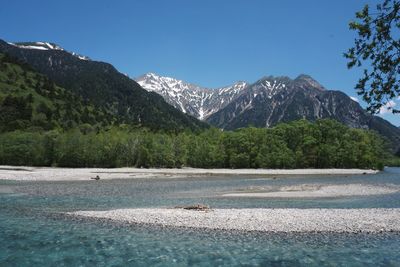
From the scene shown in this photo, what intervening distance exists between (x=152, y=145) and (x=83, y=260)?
4510 inches

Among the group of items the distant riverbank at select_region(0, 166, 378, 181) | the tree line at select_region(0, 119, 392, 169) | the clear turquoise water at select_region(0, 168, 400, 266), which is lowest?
the clear turquoise water at select_region(0, 168, 400, 266)

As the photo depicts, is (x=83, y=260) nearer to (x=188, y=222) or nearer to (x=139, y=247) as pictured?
(x=139, y=247)

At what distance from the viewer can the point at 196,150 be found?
13825 centimetres

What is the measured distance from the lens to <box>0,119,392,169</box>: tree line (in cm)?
13312

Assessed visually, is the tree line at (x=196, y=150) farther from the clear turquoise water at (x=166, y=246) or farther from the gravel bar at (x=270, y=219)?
the clear turquoise water at (x=166, y=246)

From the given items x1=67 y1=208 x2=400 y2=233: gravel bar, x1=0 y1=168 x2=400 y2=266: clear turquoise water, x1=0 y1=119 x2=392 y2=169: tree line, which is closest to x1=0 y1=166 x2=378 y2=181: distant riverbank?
x1=0 y1=119 x2=392 y2=169: tree line

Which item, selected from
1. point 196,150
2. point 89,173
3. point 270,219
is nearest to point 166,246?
point 270,219

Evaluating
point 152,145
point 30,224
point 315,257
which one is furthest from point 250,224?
point 152,145

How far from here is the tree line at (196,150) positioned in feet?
437

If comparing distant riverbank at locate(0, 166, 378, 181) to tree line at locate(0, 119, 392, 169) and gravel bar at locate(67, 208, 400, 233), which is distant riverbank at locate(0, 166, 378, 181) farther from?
gravel bar at locate(67, 208, 400, 233)

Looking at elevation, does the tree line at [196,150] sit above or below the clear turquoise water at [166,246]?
above

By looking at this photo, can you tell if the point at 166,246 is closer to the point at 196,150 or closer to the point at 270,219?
the point at 270,219

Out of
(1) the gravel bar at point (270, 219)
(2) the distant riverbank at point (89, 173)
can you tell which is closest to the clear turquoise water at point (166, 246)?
(1) the gravel bar at point (270, 219)

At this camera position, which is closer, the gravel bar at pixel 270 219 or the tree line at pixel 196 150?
the gravel bar at pixel 270 219
